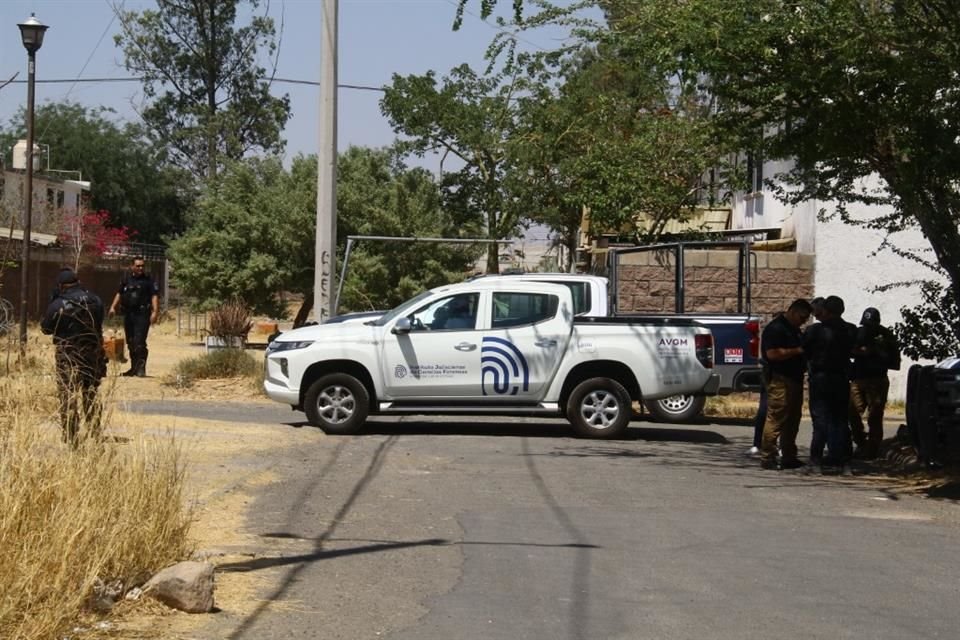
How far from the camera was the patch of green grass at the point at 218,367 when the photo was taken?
21.6 metres

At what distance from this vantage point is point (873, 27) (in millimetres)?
12555

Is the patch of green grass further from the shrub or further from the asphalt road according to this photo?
the asphalt road

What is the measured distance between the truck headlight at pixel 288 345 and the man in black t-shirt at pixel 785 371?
5356mm

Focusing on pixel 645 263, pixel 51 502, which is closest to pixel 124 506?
pixel 51 502

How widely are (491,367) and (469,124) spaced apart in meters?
17.5

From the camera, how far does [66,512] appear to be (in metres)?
6.62

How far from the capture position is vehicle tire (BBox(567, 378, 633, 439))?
16172 millimetres

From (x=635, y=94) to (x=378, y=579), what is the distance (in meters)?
21.1

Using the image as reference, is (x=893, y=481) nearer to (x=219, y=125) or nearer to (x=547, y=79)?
(x=547, y=79)

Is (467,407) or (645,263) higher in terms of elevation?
(645,263)

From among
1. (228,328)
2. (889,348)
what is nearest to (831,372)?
(889,348)

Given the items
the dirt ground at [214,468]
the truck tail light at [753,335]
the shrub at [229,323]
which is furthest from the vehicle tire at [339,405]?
the shrub at [229,323]

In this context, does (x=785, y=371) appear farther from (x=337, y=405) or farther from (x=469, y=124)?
(x=469, y=124)

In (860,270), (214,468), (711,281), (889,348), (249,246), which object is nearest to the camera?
(214,468)
